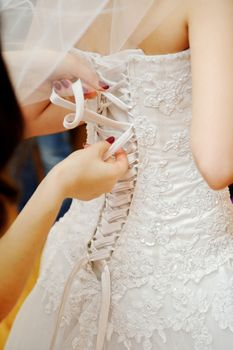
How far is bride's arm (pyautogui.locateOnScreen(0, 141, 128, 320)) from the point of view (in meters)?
0.74

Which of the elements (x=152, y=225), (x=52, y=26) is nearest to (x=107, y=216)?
(x=152, y=225)

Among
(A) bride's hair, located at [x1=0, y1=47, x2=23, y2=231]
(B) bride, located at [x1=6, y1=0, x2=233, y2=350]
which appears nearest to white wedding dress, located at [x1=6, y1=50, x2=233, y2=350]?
(B) bride, located at [x1=6, y1=0, x2=233, y2=350]

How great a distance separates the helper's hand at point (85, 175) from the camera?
2.44ft

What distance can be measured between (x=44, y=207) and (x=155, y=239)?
0.62ft

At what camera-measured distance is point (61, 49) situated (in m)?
0.72

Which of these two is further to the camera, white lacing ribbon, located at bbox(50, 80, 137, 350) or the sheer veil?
white lacing ribbon, located at bbox(50, 80, 137, 350)

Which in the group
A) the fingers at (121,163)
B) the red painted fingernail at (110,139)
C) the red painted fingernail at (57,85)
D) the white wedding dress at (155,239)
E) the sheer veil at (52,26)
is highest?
the sheer veil at (52,26)

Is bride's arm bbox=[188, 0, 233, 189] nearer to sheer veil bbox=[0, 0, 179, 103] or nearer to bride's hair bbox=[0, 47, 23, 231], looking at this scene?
sheer veil bbox=[0, 0, 179, 103]

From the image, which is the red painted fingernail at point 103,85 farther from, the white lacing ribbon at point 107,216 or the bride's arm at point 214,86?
the bride's arm at point 214,86

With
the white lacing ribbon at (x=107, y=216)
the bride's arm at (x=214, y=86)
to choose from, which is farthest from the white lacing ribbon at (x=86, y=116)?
the bride's arm at (x=214, y=86)

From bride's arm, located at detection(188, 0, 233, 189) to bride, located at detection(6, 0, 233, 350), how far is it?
0.02 meters

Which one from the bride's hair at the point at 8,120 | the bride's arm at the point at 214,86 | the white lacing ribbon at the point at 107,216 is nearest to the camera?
the bride's hair at the point at 8,120

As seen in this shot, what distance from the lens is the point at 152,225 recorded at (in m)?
0.84

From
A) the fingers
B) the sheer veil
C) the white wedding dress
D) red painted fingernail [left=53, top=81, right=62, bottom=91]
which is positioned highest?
the sheer veil
